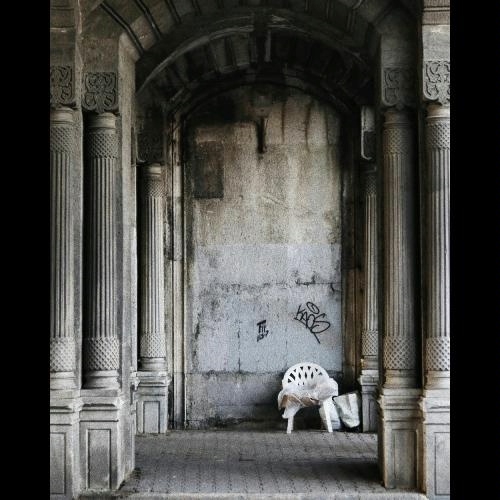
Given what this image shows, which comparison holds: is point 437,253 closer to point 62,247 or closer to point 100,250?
point 100,250

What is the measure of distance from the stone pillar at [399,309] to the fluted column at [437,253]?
1.22 ft

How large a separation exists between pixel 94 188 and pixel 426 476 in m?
4.80

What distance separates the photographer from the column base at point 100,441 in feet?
35.4

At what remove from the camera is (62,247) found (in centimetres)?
1054

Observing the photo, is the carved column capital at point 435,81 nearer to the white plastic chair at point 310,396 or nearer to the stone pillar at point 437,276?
the stone pillar at point 437,276

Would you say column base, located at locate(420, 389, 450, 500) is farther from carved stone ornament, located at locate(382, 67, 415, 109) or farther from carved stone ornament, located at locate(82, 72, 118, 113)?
carved stone ornament, located at locate(82, 72, 118, 113)

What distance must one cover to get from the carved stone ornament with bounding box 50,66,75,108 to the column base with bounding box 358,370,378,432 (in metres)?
7.82

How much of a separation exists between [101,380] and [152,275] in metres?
5.55

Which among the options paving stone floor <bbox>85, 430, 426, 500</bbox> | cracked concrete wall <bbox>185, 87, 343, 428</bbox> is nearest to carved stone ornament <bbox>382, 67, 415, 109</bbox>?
paving stone floor <bbox>85, 430, 426, 500</bbox>

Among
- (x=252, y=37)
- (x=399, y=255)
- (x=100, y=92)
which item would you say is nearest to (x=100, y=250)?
(x=100, y=92)

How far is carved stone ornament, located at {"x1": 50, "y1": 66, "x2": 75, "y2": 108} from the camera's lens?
10.6 m
